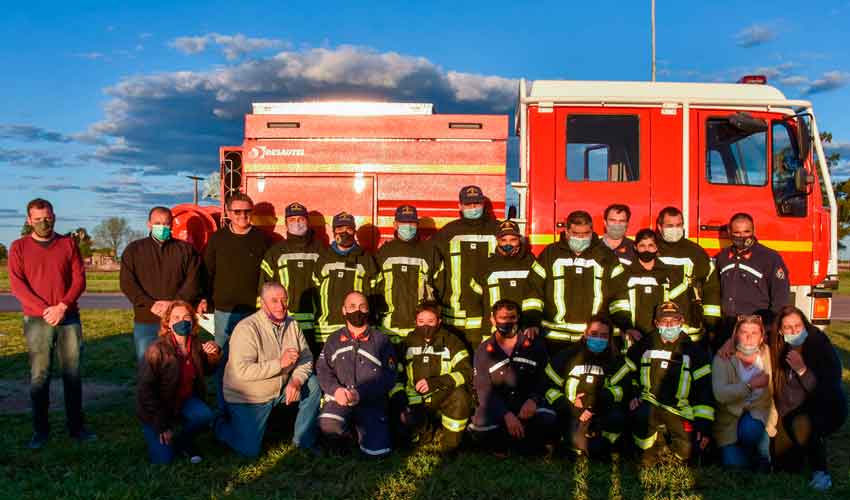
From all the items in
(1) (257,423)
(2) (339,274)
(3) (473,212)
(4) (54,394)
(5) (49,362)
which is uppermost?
(3) (473,212)

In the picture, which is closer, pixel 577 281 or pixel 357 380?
pixel 357 380

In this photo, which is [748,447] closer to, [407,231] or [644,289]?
[644,289]

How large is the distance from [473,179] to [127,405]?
452 centimetres

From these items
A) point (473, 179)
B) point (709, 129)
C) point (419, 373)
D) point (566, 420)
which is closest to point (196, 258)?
point (419, 373)

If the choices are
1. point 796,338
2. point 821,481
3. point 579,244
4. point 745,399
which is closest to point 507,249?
point 579,244

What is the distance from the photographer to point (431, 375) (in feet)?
19.6

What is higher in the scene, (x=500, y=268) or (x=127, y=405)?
(x=500, y=268)

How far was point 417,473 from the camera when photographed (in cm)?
508

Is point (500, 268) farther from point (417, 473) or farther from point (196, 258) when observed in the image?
point (196, 258)

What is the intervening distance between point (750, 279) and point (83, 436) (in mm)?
6006

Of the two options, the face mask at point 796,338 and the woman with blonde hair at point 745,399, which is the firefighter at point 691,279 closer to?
the woman with blonde hair at point 745,399

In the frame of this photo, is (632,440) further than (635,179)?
No

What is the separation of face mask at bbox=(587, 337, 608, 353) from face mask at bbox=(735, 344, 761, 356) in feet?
3.42

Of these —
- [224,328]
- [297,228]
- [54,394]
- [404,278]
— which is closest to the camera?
[404,278]
